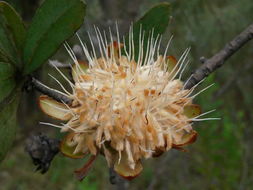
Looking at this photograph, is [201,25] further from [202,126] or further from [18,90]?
[18,90]

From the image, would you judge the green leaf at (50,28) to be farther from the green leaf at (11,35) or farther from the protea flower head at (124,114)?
the protea flower head at (124,114)

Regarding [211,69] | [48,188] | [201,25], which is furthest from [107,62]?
[48,188]

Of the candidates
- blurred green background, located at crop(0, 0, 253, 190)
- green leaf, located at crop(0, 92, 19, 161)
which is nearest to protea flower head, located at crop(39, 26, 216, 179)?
green leaf, located at crop(0, 92, 19, 161)

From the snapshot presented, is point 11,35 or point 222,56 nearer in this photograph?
point 11,35

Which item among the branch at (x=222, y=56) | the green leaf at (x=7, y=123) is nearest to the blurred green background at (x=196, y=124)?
the branch at (x=222, y=56)

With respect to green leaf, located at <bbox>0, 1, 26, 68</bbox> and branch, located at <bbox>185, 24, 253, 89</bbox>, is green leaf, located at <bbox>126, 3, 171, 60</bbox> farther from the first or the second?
green leaf, located at <bbox>0, 1, 26, 68</bbox>

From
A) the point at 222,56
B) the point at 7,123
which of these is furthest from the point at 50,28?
the point at 222,56

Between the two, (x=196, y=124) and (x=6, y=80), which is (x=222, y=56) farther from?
(x=196, y=124)
